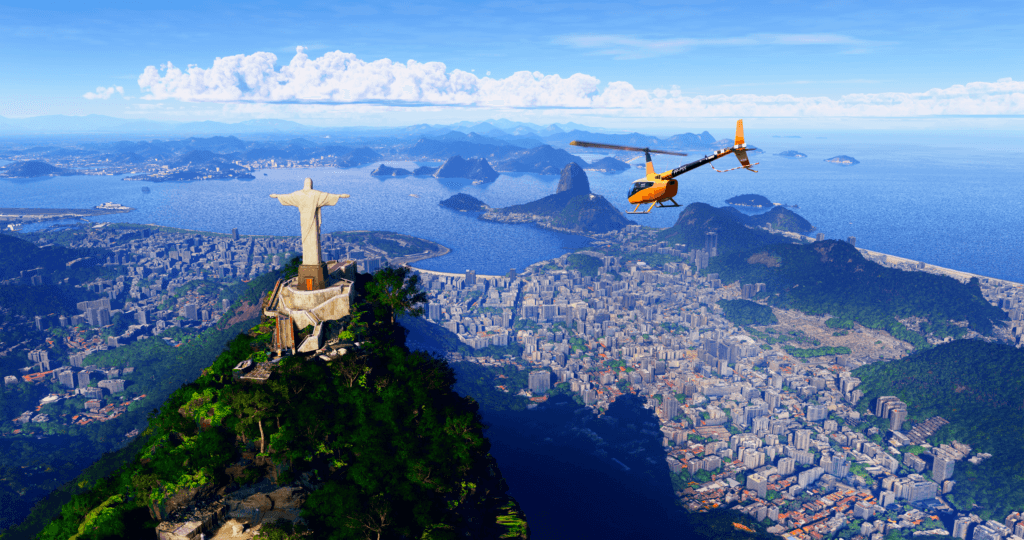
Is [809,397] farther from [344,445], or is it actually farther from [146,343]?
[146,343]

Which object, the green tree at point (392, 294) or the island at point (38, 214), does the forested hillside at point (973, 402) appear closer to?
the green tree at point (392, 294)

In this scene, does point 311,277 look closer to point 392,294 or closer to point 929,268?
point 392,294

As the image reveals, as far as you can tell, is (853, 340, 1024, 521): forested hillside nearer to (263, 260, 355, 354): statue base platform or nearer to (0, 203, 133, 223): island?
(263, 260, 355, 354): statue base platform

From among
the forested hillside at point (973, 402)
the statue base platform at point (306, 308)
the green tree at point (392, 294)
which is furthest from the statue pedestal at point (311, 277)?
the forested hillside at point (973, 402)

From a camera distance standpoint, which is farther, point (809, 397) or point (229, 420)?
point (809, 397)

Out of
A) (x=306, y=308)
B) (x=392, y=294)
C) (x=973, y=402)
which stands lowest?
(x=973, y=402)

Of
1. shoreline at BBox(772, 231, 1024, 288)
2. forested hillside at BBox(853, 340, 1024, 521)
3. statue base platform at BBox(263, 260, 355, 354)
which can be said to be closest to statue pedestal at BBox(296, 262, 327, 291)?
statue base platform at BBox(263, 260, 355, 354)

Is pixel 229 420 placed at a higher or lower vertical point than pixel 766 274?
higher

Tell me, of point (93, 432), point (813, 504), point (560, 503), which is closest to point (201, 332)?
point (93, 432)

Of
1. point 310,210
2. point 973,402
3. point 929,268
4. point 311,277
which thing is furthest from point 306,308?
point 929,268
